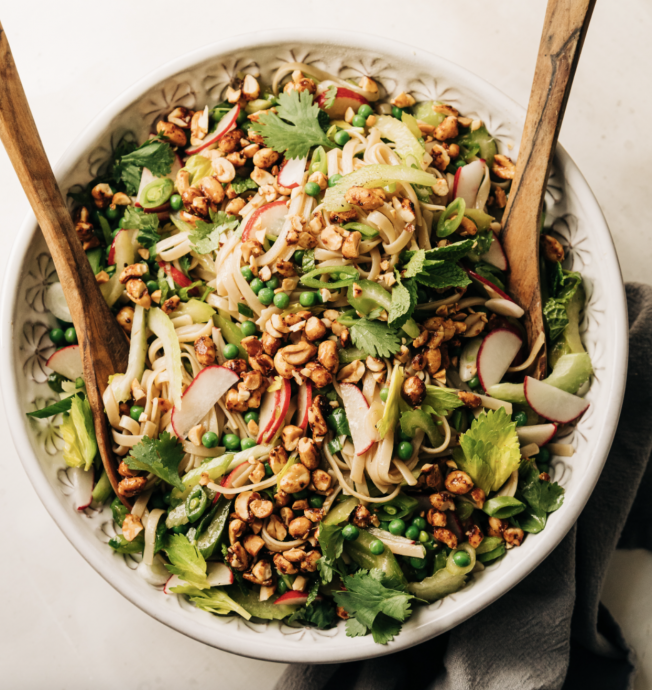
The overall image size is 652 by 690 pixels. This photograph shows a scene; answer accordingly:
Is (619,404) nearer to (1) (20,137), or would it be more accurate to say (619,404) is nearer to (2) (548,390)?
(2) (548,390)

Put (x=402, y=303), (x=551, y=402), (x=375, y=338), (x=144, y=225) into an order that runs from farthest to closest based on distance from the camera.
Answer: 1. (x=144, y=225)
2. (x=551, y=402)
3. (x=375, y=338)
4. (x=402, y=303)

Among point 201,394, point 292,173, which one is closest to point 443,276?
point 292,173

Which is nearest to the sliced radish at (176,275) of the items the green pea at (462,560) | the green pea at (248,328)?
the green pea at (248,328)

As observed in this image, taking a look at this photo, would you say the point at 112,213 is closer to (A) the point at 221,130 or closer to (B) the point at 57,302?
(B) the point at 57,302

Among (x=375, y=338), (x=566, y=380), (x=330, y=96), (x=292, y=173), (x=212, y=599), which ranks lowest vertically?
(x=212, y=599)

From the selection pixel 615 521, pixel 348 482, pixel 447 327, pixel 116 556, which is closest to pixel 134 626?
pixel 116 556

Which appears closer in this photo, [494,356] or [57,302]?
[494,356]

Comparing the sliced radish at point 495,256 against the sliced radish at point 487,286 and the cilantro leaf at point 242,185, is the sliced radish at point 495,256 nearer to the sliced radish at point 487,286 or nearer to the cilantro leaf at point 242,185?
the sliced radish at point 487,286
